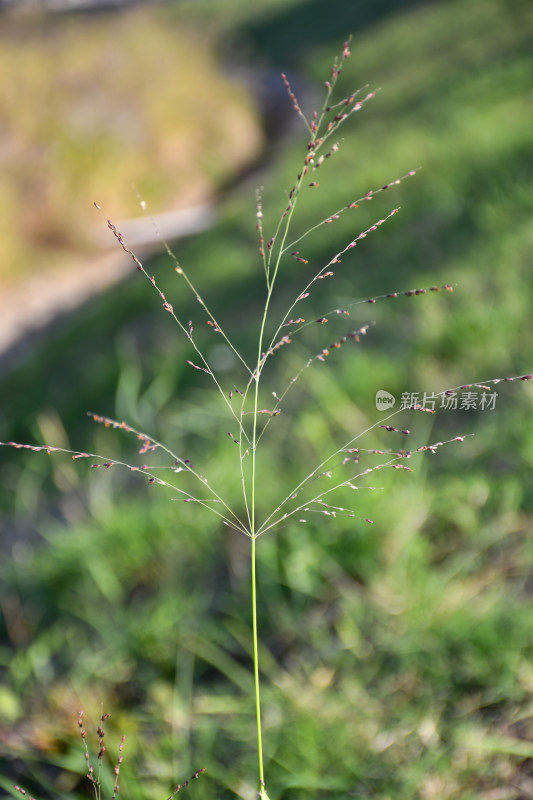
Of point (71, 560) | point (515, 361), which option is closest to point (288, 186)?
point (515, 361)

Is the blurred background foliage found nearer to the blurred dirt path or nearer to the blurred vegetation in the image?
the blurred dirt path

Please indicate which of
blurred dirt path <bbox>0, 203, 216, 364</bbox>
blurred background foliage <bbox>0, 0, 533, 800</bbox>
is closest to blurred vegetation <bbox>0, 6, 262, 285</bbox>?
blurred dirt path <bbox>0, 203, 216, 364</bbox>

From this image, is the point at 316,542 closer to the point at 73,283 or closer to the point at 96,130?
the point at 73,283

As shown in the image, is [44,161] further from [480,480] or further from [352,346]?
[480,480]

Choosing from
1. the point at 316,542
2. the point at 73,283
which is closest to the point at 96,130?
the point at 73,283

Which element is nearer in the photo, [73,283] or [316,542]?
[316,542]

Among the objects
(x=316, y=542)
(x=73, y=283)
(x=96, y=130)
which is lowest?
(x=73, y=283)

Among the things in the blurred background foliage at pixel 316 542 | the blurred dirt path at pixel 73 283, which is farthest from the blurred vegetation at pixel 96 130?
the blurred background foliage at pixel 316 542

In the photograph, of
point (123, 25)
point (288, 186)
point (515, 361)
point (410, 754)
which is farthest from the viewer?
point (123, 25)
